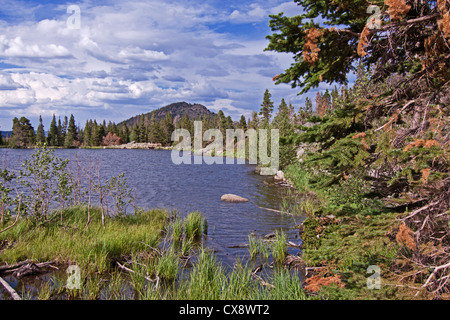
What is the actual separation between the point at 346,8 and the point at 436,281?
4521 millimetres

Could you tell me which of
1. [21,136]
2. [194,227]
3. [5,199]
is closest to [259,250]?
[194,227]

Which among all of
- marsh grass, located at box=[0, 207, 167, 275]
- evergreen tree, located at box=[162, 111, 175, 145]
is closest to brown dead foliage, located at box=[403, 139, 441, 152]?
marsh grass, located at box=[0, 207, 167, 275]

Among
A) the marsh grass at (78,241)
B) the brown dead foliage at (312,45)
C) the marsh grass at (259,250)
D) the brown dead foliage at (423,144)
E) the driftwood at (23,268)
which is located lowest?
the marsh grass at (259,250)

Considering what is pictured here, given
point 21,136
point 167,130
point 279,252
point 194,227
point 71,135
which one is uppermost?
point 167,130

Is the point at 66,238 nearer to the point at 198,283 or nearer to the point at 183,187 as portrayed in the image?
the point at 198,283

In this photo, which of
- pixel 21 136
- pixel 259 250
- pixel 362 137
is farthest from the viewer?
pixel 21 136

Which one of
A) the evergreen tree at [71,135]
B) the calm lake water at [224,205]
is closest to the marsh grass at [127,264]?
the calm lake water at [224,205]

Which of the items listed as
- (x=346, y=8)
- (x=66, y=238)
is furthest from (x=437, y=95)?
(x=66, y=238)

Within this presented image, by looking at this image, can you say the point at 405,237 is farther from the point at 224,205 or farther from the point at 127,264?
the point at 224,205

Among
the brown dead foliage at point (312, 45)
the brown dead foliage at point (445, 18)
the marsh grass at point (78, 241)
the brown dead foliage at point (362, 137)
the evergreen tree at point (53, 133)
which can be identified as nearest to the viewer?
the brown dead foliage at point (445, 18)

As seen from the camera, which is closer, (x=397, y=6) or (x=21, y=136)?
(x=397, y=6)

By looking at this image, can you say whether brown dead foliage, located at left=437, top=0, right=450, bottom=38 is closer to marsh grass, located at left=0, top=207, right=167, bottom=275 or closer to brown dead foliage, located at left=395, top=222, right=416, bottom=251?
brown dead foliage, located at left=395, top=222, right=416, bottom=251

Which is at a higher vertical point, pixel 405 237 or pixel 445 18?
pixel 445 18

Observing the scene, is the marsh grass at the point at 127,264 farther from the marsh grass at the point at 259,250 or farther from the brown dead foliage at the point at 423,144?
the brown dead foliage at the point at 423,144
